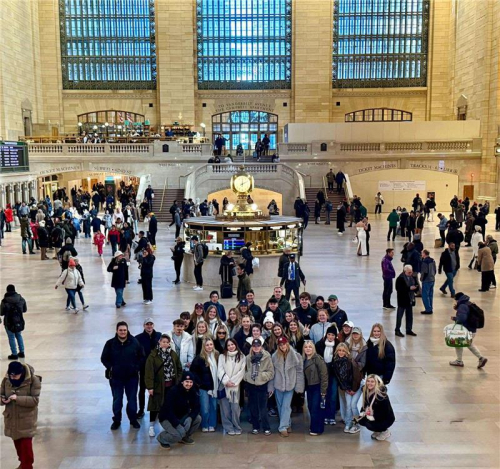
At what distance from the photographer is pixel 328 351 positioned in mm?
7828

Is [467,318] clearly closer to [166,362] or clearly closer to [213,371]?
[213,371]

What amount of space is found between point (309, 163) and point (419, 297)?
74.1 ft

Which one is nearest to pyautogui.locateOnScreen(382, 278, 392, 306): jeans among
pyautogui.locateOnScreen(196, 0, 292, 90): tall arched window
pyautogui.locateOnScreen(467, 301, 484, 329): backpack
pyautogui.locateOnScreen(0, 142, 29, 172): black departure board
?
pyautogui.locateOnScreen(467, 301, 484, 329): backpack

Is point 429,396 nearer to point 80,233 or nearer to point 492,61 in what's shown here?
point 80,233

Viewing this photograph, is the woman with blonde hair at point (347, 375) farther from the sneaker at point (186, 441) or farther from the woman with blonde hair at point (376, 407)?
the sneaker at point (186, 441)

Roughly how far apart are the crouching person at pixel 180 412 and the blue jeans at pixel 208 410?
300 millimetres

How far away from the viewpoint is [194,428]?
7453 millimetres

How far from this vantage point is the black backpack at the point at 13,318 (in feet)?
34.1

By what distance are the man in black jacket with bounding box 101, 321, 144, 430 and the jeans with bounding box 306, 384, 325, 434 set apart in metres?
2.05

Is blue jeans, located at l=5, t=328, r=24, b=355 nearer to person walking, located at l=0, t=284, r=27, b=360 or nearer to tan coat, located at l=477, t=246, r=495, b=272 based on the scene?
person walking, located at l=0, t=284, r=27, b=360

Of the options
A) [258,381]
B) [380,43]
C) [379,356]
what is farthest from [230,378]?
[380,43]

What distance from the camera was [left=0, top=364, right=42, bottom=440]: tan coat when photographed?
6.55 meters

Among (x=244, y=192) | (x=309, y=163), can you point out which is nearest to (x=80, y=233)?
(x=244, y=192)

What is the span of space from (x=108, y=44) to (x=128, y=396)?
138ft
